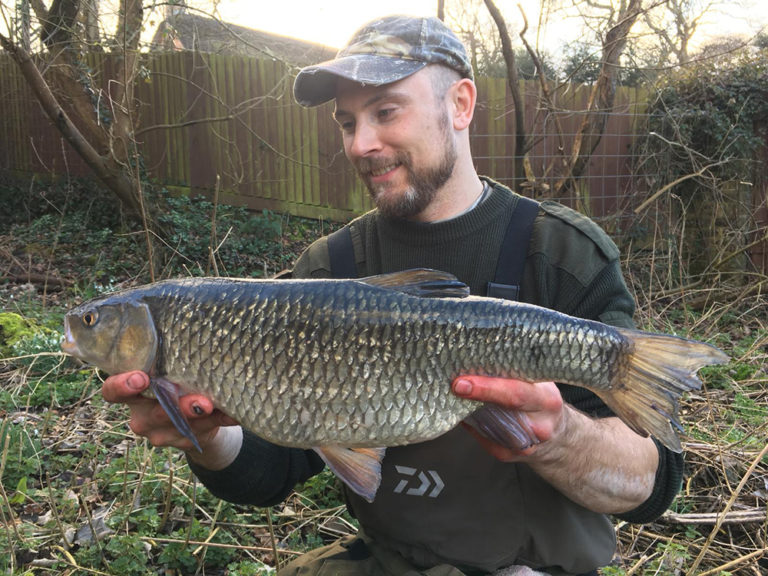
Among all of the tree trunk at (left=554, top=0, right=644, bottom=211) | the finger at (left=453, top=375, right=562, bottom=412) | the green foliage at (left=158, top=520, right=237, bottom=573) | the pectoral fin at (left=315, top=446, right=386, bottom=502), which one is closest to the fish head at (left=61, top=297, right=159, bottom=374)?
the pectoral fin at (left=315, top=446, right=386, bottom=502)

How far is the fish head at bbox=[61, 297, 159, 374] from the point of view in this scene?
1661 mm

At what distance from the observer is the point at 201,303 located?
5.43 feet

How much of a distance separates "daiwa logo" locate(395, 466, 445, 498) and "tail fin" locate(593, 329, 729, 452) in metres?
0.62

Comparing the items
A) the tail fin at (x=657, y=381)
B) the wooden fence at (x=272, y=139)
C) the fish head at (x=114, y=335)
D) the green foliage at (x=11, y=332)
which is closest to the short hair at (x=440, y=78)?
the tail fin at (x=657, y=381)

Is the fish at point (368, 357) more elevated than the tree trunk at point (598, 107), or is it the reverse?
the tree trunk at point (598, 107)

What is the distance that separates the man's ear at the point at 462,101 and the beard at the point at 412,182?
3.8 inches

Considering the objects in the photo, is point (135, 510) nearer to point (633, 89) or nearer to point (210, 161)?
point (210, 161)

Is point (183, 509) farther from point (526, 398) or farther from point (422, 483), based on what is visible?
point (526, 398)

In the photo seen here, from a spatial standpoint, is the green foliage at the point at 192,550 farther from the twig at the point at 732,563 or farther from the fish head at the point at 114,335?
the twig at the point at 732,563

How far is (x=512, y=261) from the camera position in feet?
6.55

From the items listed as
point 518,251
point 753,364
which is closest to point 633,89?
point 753,364

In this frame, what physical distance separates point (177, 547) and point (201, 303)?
169 cm

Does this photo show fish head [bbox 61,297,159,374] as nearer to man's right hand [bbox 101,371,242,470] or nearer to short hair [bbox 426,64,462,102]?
man's right hand [bbox 101,371,242,470]

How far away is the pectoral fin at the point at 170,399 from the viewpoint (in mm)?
1614
